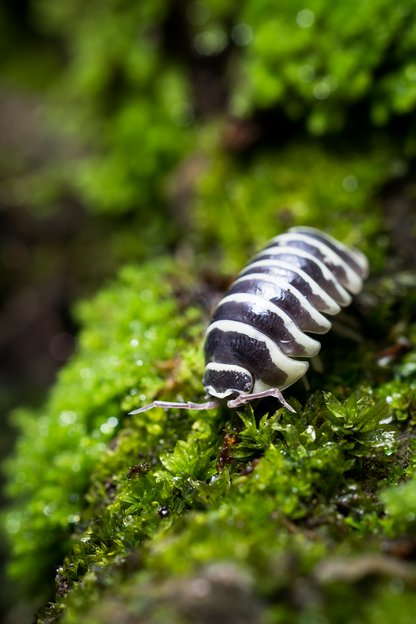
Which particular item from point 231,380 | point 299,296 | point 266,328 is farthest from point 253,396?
point 299,296

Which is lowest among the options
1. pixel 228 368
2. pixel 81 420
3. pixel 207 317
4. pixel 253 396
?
pixel 81 420

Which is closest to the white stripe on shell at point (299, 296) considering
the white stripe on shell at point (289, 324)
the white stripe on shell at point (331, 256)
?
the white stripe on shell at point (289, 324)

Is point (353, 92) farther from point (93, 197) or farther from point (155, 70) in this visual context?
point (93, 197)

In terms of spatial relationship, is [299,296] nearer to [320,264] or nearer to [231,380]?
[320,264]

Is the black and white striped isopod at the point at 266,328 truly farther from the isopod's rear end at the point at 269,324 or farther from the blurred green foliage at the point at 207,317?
the blurred green foliage at the point at 207,317

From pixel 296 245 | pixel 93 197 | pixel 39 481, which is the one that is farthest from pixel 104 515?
pixel 93 197

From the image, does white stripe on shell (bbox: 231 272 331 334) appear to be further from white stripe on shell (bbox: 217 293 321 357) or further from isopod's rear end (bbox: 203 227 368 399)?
white stripe on shell (bbox: 217 293 321 357)

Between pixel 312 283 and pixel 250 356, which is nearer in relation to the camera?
pixel 250 356
